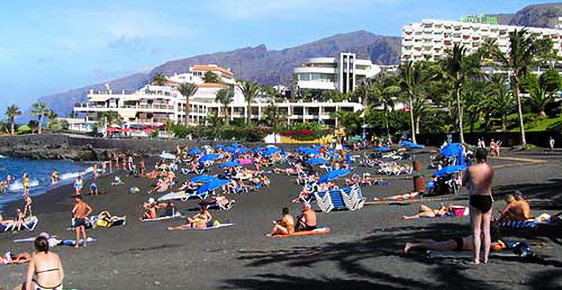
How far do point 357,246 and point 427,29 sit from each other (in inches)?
5285

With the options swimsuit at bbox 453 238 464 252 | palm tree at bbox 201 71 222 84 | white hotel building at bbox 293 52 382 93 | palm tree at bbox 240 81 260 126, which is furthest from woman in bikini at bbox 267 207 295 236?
palm tree at bbox 201 71 222 84

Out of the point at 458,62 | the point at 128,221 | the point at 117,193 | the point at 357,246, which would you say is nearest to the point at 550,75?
the point at 458,62

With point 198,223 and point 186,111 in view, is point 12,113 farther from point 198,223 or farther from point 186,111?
point 198,223

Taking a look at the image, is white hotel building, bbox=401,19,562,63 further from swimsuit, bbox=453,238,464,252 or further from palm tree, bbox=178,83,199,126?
swimsuit, bbox=453,238,464,252

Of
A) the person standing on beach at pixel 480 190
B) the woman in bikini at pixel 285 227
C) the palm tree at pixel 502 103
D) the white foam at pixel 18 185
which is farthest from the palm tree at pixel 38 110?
the person standing on beach at pixel 480 190

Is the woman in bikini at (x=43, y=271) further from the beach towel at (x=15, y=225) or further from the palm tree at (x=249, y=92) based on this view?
the palm tree at (x=249, y=92)

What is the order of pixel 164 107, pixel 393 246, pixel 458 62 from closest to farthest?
pixel 393 246, pixel 458 62, pixel 164 107

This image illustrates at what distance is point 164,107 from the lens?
10131 centimetres

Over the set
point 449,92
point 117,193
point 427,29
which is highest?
point 427,29

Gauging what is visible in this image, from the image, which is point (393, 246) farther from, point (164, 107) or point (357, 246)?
point (164, 107)

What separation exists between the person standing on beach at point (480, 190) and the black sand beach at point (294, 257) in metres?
0.63

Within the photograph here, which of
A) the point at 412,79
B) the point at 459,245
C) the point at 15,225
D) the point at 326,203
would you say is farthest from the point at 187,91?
the point at 459,245

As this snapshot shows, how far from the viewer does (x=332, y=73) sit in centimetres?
12081

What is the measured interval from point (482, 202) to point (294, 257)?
151 inches
